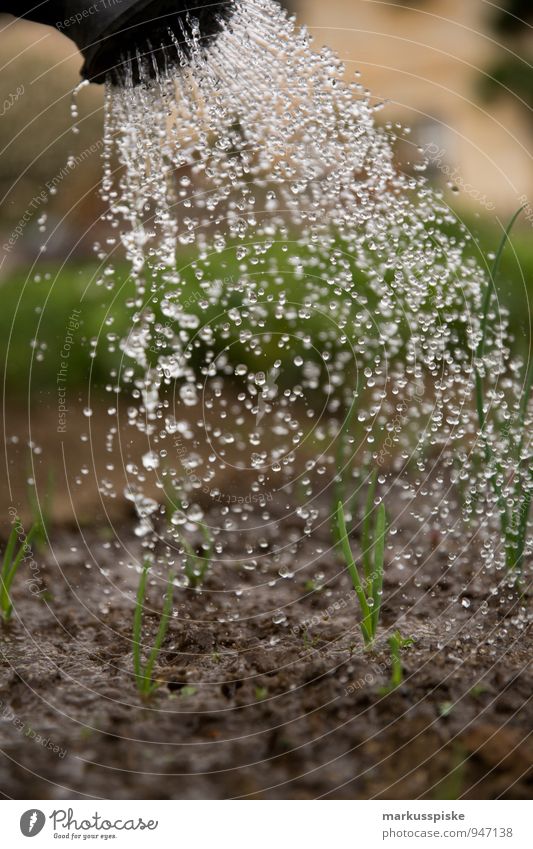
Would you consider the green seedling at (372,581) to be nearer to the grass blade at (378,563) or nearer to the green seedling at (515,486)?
the grass blade at (378,563)

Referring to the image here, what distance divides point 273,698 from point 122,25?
121 cm

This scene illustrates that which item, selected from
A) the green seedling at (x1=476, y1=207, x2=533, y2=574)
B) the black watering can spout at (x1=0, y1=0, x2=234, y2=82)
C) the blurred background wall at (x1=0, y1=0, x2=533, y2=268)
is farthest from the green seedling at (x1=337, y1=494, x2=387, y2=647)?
the blurred background wall at (x1=0, y1=0, x2=533, y2=268)

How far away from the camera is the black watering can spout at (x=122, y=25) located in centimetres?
137

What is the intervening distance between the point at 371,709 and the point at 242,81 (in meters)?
1.36

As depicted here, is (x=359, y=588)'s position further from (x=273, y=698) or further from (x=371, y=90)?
(x=371, y=90)

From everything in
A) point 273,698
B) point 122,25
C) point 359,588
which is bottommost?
point 273,698

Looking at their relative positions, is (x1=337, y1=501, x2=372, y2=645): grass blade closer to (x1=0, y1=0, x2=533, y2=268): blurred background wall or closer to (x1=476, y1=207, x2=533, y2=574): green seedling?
(x1=476, y1=207, x2=533, y2=574): green seedling

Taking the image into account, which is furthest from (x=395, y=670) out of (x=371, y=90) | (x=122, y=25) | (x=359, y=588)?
(x=371, y=90)

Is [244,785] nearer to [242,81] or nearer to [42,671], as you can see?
[42,671]

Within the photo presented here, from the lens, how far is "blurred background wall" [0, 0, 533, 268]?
14.1ft

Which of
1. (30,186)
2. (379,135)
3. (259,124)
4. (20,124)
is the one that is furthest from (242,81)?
(30,186)

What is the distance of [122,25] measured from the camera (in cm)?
139

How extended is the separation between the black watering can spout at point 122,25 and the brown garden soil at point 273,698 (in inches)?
44.6

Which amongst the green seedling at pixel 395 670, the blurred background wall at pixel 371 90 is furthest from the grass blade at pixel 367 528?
the blurred background wall at pixel 371 90
